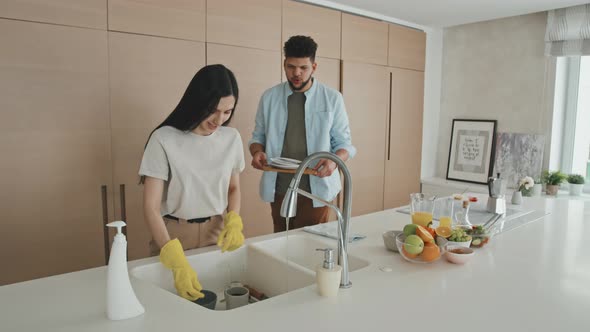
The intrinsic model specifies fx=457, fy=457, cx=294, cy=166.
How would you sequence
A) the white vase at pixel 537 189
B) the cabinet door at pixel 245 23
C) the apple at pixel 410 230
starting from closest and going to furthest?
the apple at pixel 410 230
the cabinet door at pixel 245 23
the white vase at pixel 537 189

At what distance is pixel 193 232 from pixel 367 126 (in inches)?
108

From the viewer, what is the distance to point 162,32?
9.57 ft

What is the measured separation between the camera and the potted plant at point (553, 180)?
13.3ft

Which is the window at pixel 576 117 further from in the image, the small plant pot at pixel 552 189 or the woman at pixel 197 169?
the woman at pixel 197 169

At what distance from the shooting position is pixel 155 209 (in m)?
1.74

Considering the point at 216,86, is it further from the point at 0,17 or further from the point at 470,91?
the point at 470,91

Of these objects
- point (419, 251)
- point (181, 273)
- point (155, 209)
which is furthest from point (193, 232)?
point (419, 251)

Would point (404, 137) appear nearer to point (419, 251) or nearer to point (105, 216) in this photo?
point (105, 216)

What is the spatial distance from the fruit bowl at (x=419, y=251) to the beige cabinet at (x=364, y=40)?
270 centimetres

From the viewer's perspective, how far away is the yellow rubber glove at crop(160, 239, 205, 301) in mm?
1438

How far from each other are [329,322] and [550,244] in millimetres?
1255

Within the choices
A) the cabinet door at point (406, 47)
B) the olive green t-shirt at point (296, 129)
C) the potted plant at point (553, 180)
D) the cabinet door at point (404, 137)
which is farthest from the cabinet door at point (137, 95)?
the potted plant at point (553, 180)

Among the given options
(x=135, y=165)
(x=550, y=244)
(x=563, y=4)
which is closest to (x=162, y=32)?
(x=135, y=165)

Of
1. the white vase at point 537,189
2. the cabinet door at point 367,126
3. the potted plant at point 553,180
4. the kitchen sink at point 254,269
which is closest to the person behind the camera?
the kitchen sink at point 254,269
